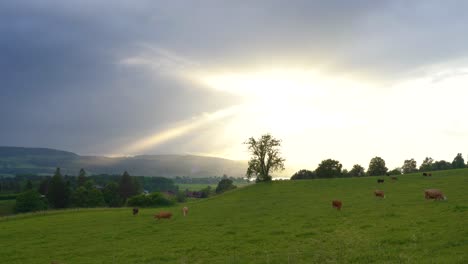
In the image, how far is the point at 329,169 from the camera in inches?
3565

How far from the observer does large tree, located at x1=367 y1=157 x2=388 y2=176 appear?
343 feet

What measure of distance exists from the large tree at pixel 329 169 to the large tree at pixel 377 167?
2104cm

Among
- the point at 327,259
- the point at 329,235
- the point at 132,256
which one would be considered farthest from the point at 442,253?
the point at 132,256

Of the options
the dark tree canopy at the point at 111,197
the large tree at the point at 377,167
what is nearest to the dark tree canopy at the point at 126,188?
the dark tree canopy at the point at 111,197

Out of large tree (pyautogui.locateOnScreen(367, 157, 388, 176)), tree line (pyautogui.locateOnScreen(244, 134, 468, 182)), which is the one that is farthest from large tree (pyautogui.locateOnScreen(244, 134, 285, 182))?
large tree (pyautogui.locateOnScreen(367, 157, 388, 176))

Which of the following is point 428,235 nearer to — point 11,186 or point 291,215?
point 291,215

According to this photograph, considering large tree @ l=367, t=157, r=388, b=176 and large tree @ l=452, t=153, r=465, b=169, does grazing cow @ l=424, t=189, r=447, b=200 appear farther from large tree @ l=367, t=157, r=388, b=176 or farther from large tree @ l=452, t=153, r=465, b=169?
large tree @ l=452, t=153, r=465, b=169

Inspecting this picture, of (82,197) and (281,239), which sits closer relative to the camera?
(281,239)

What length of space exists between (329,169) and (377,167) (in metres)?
25.5

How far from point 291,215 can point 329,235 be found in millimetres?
11660

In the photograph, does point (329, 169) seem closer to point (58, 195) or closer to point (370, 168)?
point (370, 168)

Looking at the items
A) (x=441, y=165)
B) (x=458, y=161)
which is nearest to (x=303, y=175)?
(x=441, y=165)

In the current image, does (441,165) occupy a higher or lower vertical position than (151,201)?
higher

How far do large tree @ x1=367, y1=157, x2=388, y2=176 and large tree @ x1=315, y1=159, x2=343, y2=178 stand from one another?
2104 cm
